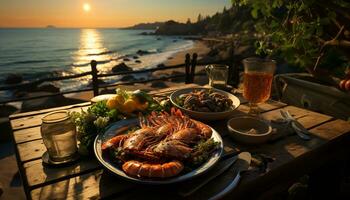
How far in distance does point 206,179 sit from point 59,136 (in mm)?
1000

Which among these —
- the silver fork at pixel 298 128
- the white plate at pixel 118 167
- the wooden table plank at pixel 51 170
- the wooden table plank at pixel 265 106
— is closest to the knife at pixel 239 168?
the white plate at pixel 118 167

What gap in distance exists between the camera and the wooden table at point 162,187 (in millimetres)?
1410

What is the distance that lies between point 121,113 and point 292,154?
4.86ft

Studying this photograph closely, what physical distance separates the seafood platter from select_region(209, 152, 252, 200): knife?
150 mm

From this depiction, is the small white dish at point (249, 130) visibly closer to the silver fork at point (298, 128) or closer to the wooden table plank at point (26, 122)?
the silver fork at point (298, 128)

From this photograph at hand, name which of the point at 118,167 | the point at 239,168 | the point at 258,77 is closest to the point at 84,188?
the point at 118,167

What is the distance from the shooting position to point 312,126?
Result: 2395mm

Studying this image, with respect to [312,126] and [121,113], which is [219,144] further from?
[312,126]

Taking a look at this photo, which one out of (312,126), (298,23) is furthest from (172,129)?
(298,23)

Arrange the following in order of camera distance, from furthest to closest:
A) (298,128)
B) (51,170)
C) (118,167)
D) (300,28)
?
(300,28)
(298,128)
(51,170)
(118,167)

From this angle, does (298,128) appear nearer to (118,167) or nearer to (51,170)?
(118,167)

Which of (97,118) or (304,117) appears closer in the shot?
(97,118)

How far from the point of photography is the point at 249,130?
215cm

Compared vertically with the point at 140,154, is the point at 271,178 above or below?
below
